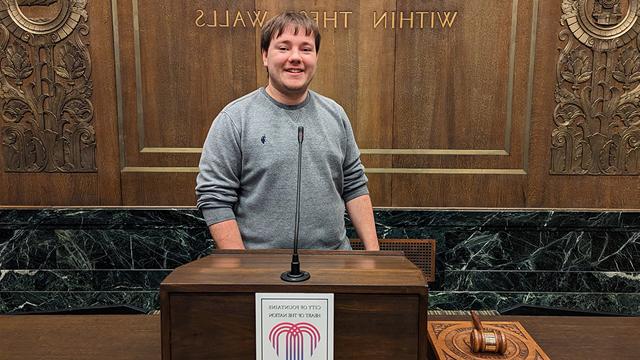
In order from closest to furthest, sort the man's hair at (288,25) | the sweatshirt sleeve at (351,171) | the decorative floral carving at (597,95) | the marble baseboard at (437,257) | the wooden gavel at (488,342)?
the wooden gavel at (488,342) → the man's hair at (288,25) → the sweatshirt sleeve at (351,171) → the decorative floral carving at (597,95) → the marble baseboard at (437,257)

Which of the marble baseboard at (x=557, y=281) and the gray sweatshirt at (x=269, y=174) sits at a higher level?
the gray sweatshirt at (x=269, y=174)

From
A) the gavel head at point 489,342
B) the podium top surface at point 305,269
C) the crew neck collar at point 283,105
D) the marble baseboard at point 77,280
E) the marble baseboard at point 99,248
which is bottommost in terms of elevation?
the marble baseboard at point 77,280

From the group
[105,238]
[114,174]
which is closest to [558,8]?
[114,174]

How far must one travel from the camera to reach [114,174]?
9.49ft

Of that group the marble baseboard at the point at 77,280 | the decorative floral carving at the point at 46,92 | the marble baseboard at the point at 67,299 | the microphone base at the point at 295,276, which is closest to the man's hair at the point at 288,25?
the microphone base at the point at 295,276

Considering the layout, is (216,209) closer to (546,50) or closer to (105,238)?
(105,238)

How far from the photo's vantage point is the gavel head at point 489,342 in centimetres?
114

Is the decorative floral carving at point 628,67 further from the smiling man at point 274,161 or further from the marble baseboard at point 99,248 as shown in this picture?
the marble baseboard at point 99,248

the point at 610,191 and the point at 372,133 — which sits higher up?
the point at 372,133

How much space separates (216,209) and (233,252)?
0.42 metres

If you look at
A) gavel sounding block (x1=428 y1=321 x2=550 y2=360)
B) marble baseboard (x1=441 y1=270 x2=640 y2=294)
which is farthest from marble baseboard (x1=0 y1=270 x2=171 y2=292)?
gavel sounding block (x1=428 y1=321 x2=550 y2=360)

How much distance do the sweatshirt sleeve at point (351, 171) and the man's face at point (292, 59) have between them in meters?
0.26

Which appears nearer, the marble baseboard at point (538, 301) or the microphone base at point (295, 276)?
the microphone base at point (295, 276)

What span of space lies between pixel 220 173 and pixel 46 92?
1832mm
